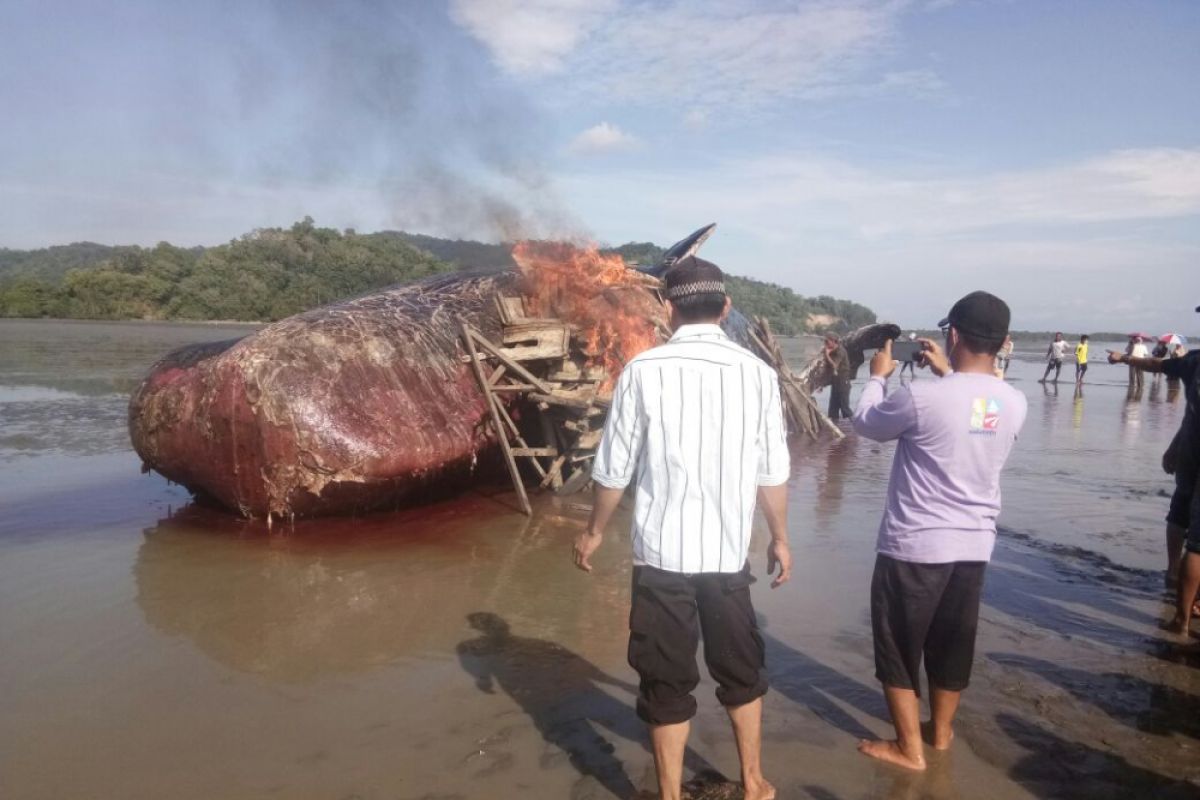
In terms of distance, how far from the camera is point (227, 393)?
244 inches

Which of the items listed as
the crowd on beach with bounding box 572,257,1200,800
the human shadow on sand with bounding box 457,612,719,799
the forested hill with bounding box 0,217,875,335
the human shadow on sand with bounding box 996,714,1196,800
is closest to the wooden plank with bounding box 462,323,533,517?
the human shadow on sand with bounding box 457,612,719,799

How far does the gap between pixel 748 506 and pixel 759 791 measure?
1.11m

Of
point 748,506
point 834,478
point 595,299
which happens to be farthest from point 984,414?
point 834,478

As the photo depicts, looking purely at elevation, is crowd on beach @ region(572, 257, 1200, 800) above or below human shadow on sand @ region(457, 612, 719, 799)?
above

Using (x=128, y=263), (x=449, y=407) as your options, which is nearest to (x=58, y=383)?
(x=449, y=407)

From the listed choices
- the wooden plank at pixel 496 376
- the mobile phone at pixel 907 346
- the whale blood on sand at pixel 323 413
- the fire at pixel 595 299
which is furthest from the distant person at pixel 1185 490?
the whale blood on sand at pixel 323 413

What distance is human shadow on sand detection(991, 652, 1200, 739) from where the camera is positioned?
3650 millimetres

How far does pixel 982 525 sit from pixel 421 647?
298cm

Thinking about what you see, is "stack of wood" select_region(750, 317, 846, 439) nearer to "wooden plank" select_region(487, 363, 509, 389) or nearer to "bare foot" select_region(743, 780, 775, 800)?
"wooden plank" select_region(487, 363, 509, 389)

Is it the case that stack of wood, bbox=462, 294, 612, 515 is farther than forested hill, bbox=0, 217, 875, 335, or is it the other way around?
forested hill, bbox=0, 217, 875, 335

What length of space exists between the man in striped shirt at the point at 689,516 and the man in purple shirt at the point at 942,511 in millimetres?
708

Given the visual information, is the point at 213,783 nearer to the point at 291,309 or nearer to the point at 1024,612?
the point at 1024,612

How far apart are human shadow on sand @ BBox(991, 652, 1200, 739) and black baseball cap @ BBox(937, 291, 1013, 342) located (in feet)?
6.78

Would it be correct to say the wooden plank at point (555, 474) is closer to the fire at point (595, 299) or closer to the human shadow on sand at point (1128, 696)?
the fire at point (595, 299)
